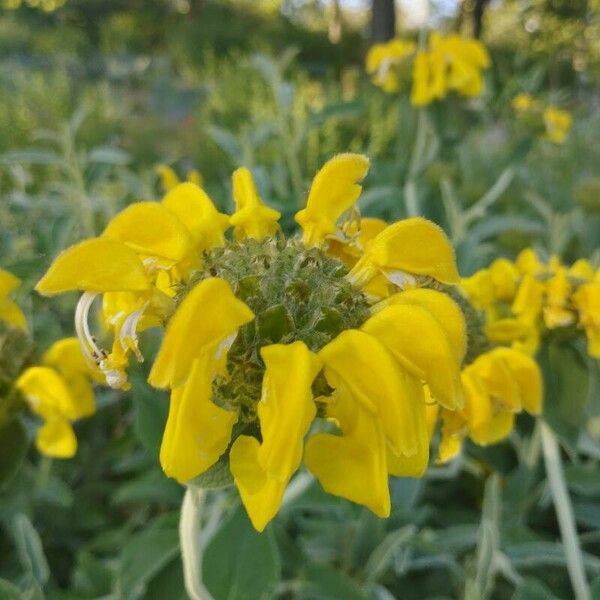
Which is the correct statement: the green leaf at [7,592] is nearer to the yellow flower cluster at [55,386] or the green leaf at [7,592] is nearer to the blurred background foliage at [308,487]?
the blurred background foliage at [308,487]

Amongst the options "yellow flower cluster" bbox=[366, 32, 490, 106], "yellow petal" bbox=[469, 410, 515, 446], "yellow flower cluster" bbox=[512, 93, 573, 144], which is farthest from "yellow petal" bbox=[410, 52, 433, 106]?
"yellow petal" bbox=[469, 410, 515, 446]

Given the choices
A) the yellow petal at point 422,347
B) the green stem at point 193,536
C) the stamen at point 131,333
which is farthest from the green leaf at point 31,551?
the yellow petal at point 422,347

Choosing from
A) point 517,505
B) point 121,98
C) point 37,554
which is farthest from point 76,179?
point 121,98

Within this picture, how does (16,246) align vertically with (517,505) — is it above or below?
above

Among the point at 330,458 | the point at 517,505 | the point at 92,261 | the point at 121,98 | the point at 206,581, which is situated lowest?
the point at 121,98

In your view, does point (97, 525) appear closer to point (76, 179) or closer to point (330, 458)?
point (76, 179)

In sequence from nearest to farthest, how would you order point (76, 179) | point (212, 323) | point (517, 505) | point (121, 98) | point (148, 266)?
point (212, 323)
point (148, 266)
point (517, 505)
point (76, 179)
point (121, 98)
